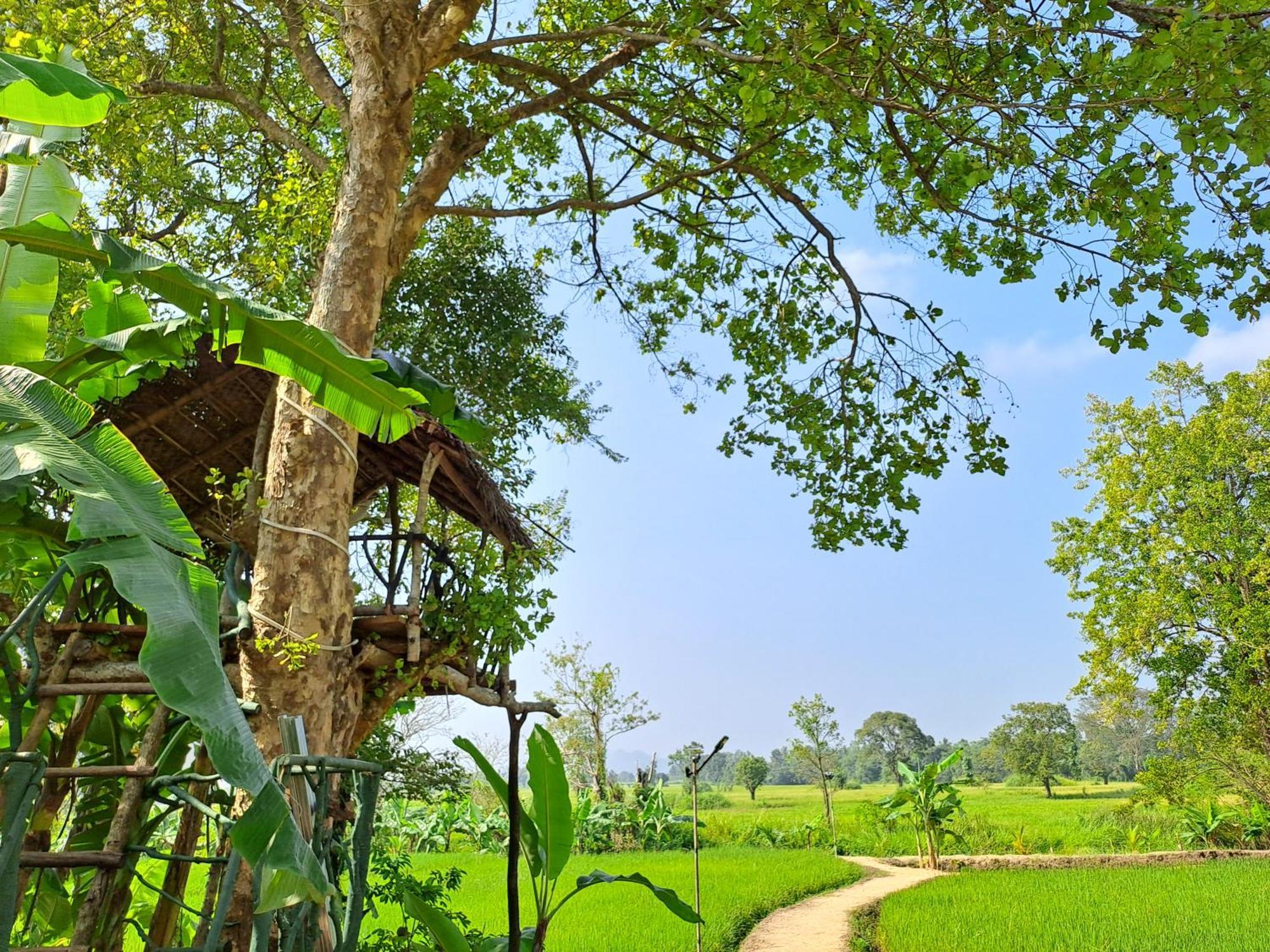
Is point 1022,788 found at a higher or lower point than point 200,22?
lower

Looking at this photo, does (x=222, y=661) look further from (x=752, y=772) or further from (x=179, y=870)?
(x=752, y=772)

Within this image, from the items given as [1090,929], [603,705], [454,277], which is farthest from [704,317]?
[603,705]

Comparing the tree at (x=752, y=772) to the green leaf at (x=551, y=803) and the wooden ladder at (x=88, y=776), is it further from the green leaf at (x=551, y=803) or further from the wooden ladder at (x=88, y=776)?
the wooden ladder at (x=88, y=776)

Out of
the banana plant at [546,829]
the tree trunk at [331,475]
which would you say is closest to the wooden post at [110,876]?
the tree trunk at [331,475]

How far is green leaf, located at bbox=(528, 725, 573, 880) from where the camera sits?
431 centimetres

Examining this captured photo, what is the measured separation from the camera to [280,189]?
6.34 metres

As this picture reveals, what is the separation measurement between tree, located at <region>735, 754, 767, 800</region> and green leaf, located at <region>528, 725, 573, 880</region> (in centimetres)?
2868

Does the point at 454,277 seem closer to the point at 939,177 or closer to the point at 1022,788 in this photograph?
the point at 939,177

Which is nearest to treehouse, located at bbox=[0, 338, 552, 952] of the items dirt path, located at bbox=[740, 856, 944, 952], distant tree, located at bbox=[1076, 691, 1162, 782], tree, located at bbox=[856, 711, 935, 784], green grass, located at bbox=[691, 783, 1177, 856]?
dirt path, located at bbox=[740, 856, 944, 952]

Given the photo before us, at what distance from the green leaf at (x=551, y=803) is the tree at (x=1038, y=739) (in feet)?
98.1

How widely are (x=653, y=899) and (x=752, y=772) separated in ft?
72.7

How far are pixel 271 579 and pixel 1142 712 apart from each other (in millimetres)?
18963

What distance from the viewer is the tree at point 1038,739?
3006cm

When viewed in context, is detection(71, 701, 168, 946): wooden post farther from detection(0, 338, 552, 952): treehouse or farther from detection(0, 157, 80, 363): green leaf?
detection(0, 157, 80, 363): green leaf
